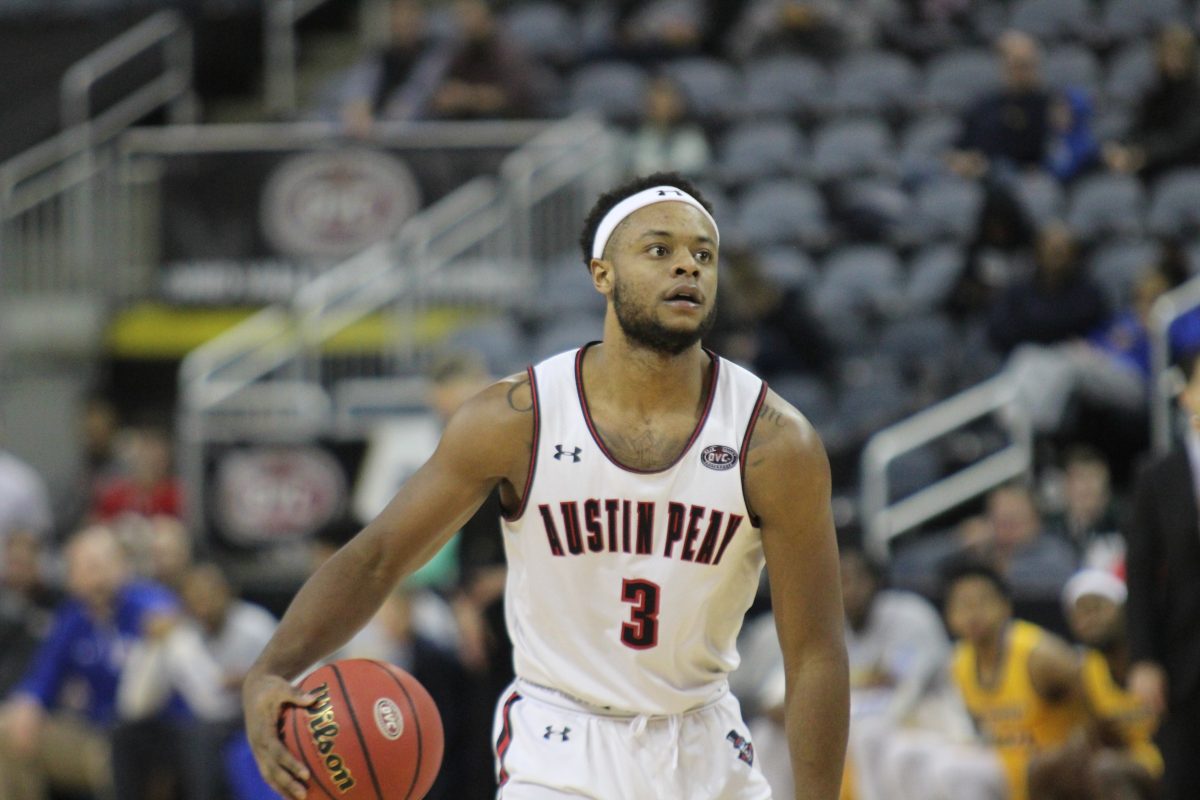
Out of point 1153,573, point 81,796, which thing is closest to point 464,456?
point 1153,573

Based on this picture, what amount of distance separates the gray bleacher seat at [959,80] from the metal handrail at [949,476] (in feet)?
11.2

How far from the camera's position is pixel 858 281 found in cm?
1232

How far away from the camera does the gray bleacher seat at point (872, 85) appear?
1377cm

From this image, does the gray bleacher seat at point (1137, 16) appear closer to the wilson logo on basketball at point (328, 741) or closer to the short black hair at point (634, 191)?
the short black hair at point (634, 191)

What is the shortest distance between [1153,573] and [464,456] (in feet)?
11.9

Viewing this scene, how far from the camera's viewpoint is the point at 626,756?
4.30m

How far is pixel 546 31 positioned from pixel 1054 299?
18.8ft

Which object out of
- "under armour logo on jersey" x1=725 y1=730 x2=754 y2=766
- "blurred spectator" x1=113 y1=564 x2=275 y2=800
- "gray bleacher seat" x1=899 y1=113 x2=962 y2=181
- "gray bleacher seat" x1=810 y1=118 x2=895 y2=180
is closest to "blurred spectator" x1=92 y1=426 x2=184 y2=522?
"blurred spectator" x1=113 y1=564 x2=275 y2=800

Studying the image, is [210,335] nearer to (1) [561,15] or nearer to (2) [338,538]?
(1) [561,15]

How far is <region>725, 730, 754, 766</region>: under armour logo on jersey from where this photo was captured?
14.5 feet

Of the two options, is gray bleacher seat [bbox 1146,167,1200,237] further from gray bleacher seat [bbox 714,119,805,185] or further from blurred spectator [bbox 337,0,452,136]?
blurred spectator [bbox 337,0,452,136]

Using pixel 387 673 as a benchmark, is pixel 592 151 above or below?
above

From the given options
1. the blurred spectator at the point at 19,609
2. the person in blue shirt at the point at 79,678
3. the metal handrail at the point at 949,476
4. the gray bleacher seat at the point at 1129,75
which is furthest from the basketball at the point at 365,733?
the gray bleacher seat at the point at 1129,75

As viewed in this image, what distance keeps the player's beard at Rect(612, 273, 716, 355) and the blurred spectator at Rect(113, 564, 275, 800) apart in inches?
223
